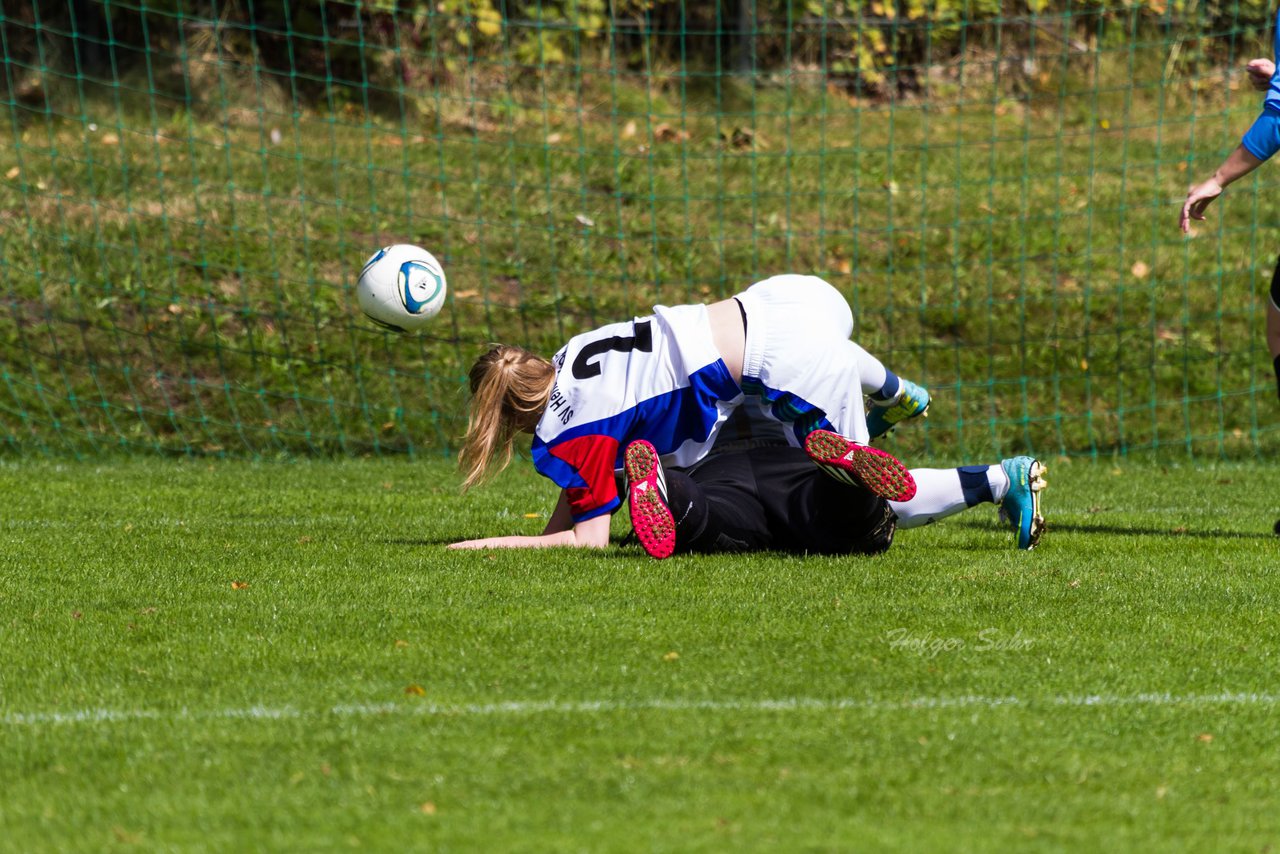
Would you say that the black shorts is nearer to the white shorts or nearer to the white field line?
the white shorts

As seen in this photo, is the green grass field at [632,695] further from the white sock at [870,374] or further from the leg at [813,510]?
the white sock at [870,374]

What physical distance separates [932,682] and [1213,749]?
67cm

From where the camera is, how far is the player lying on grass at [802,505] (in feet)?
16.5

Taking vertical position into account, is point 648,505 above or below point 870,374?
below

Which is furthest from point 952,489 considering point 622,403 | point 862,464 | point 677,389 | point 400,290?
point 400,290

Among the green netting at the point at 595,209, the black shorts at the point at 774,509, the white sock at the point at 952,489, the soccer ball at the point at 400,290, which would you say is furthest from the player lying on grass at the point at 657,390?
the green netting at the point at 595,209

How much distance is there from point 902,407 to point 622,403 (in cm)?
125

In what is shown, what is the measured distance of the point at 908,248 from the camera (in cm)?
1037

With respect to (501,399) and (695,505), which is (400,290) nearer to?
(501,399)

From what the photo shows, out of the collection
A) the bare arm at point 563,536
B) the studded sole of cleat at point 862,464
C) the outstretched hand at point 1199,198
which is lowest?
the bare arm at point 563,536

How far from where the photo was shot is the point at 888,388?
566 centimetres

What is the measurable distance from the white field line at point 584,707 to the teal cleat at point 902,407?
2.36 metres

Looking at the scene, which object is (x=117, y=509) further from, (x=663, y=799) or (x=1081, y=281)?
(x=1081, y=281)

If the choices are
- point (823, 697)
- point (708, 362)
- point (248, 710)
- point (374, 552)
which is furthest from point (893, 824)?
point (374, 552)
